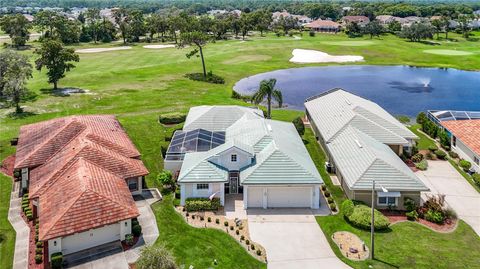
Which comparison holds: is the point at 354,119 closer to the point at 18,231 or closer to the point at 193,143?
the point at 193,143

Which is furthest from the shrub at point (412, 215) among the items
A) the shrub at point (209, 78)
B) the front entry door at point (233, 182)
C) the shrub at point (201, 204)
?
the shrub at point (209, 78)

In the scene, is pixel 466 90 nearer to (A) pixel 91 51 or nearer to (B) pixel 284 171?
(B) pixel 284 171

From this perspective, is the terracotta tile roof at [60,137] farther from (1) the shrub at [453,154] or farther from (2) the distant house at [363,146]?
(1) the shrub at [453,154]

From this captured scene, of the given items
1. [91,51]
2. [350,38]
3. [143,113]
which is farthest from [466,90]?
[91,51]

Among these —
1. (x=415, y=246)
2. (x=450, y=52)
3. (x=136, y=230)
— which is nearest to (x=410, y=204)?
(x=415, y=246)

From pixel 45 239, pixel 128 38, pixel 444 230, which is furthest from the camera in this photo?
pixel 128 38

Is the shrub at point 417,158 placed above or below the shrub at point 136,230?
above
